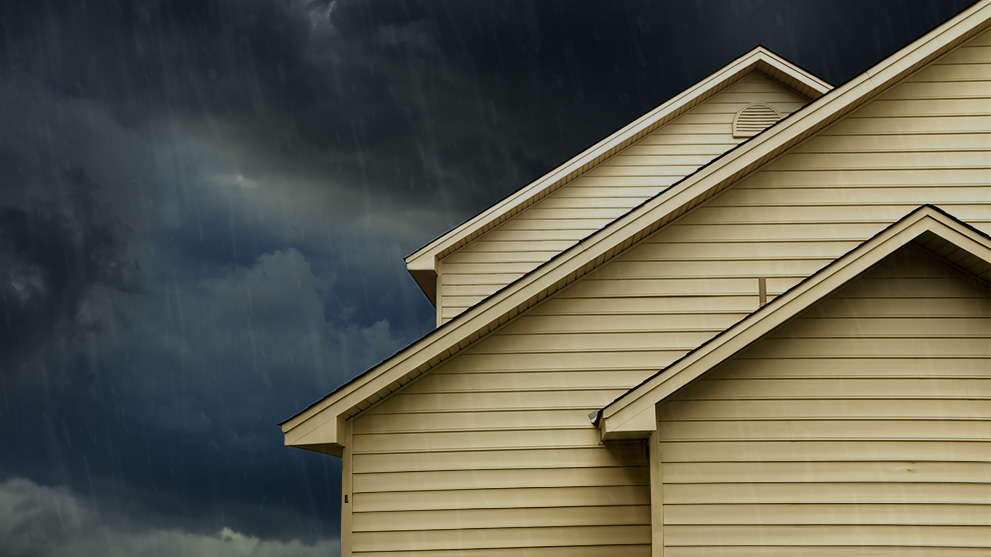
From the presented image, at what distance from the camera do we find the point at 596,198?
48.4 feet

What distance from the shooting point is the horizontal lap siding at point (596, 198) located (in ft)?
47.4

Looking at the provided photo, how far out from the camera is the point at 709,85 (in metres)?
14.0

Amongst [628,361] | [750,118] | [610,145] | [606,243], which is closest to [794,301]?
[628,361]

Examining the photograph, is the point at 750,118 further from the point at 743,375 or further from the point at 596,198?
Answer: the point at 743,375

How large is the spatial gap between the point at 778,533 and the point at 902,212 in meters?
4.69

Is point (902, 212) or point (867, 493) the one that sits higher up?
point (902, 212)

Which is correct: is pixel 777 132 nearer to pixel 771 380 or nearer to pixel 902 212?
pixel 902 212

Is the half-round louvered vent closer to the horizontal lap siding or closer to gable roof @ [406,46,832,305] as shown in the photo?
the horizontal lap siding

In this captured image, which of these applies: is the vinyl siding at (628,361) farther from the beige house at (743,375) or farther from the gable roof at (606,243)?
A: the gable roof at (606,243)

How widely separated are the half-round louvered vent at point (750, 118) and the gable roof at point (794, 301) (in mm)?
7304

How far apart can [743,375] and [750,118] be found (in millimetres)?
8488

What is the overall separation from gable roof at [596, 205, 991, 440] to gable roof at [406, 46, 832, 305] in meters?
7.13

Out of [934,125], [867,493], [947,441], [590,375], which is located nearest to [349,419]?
[590,375]

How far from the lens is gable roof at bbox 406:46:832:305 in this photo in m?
14.0
